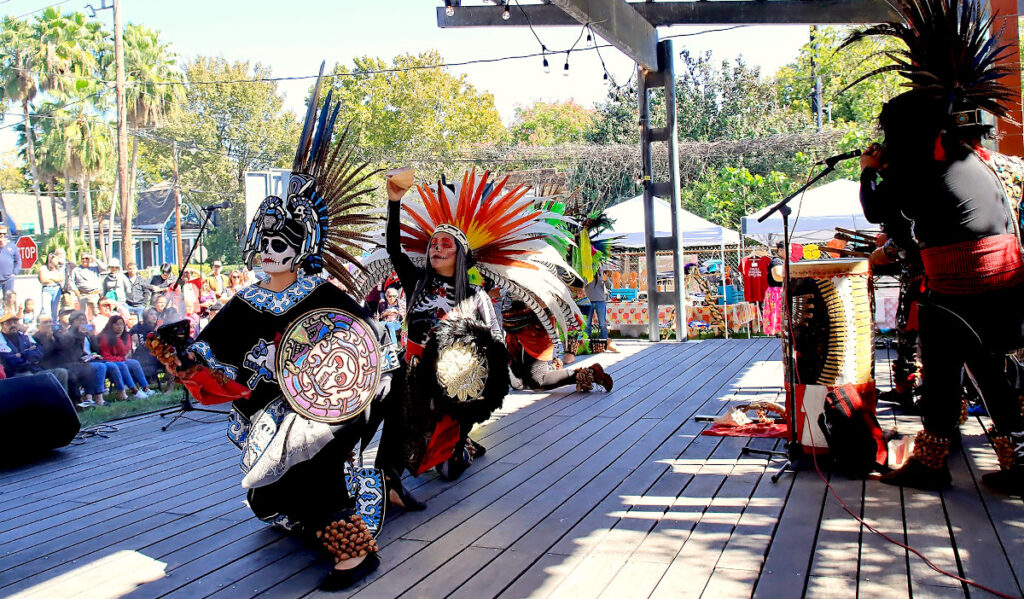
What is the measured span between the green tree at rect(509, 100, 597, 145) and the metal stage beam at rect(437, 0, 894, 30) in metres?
25.2

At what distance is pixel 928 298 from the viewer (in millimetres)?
3611

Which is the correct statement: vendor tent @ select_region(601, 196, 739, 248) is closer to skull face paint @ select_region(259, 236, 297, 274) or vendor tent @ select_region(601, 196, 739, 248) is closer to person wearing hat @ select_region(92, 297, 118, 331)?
person wearing hat @ select_region(92, 297, 118, 331)

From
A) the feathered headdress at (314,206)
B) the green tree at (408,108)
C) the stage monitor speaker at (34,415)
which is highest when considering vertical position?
the green tree at (408,108)

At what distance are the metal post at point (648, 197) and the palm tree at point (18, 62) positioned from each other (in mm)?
17329

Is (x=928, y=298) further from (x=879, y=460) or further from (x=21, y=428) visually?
(x=21, y=428)

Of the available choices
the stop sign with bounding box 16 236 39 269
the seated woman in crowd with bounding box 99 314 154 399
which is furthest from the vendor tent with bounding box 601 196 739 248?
the stop sign with bounding box 16 236 39 269

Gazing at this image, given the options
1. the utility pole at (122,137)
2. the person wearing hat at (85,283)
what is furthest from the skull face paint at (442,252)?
the utility pole at (122,137)

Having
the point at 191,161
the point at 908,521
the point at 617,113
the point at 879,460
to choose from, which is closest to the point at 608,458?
the point at 879,460

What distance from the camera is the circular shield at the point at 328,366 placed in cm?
295

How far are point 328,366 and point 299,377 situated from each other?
0.11 metres

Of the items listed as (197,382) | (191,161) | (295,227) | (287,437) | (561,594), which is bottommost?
(561,594)

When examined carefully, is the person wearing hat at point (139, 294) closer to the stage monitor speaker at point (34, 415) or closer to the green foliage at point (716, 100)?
the stage monitor speaker at point (34, 415)

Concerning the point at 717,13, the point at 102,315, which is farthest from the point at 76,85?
the point at 717,13

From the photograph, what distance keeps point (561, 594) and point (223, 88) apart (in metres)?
33.6
